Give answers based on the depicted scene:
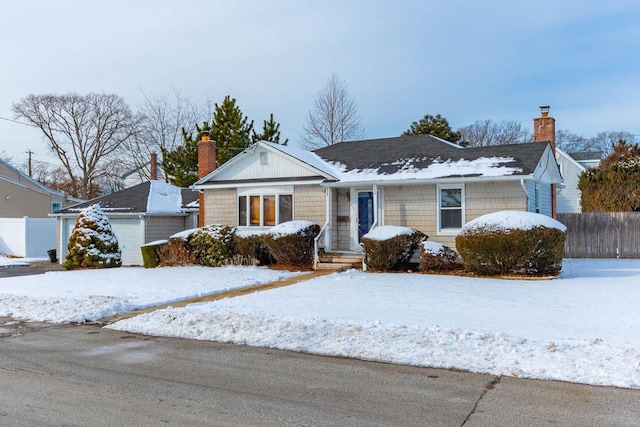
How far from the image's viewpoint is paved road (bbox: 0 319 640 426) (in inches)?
198

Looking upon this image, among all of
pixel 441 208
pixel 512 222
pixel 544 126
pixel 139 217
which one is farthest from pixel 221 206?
pixel 544 126

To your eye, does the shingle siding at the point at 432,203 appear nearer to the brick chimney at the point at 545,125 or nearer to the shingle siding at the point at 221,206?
the brick chimney at the point at 545,125

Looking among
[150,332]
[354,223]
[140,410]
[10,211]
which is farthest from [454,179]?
[10,211]

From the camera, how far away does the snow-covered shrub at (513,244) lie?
13992 millimetres

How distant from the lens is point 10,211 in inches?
1383

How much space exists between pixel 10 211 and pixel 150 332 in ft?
102

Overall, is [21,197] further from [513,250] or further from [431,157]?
[513,250]

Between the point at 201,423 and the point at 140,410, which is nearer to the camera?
the point at 201,423

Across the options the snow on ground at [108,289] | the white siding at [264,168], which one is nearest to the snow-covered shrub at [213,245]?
the snow on ground at [108,289]

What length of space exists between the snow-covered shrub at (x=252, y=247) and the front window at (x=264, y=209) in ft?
3.96

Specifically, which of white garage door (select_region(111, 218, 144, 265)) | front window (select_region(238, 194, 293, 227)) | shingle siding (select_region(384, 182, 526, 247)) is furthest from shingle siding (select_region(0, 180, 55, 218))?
shingle siding (select_region(384, 182, 526, 247))

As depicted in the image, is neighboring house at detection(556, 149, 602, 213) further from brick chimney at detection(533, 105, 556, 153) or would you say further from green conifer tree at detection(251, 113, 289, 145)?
green conifer tree at detection(251, 113, 289, 145)

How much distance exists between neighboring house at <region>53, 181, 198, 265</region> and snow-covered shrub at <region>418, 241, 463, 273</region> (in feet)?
42.0

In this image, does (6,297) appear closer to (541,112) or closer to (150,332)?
(150,332)
